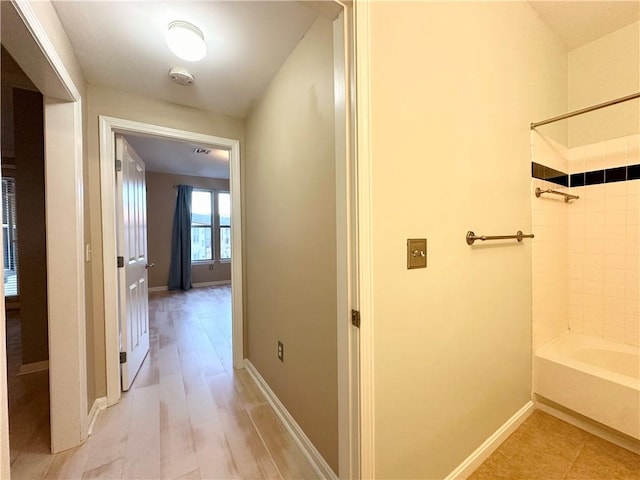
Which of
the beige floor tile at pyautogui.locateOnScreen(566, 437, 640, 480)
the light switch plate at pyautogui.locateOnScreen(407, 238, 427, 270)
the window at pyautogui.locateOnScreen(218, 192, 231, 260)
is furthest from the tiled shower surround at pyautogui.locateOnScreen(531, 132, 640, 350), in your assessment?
the window at pyautogui.locateOnScreen(218, 192, 231, 260)

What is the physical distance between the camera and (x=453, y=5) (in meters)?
1.28

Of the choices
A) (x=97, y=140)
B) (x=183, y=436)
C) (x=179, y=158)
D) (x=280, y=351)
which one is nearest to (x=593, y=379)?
(x=280, y=351)

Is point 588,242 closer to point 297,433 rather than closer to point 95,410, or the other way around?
point 297,433

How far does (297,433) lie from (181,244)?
4.96 metres

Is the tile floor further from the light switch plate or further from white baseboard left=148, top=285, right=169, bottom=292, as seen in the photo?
white baseboard left=148, top=285, right=169, bottom=292

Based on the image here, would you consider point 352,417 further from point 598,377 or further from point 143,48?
point 143,48

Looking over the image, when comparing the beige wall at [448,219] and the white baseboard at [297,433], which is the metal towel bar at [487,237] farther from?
the white baseboard at [297,433]

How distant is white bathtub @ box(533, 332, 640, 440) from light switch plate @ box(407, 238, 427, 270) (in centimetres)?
134

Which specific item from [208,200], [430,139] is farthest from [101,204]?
[208,200]

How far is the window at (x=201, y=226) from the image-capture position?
6102 millimetres

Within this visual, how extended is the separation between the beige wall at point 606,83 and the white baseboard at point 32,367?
15.5 feet

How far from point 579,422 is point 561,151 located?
5.93 ft

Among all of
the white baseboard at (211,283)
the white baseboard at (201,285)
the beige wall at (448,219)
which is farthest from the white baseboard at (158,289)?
the beige wall at (448,219)

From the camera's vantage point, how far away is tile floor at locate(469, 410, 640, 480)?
4.69 ft
